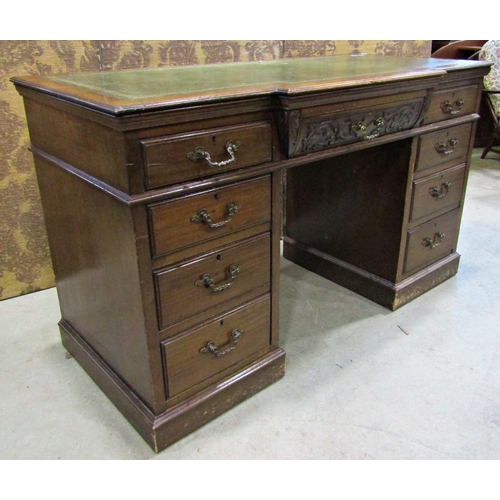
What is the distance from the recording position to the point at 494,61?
362 cm

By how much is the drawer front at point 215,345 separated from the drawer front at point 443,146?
2.88 ft

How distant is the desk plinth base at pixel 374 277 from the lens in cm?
209

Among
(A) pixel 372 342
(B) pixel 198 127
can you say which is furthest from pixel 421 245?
(B) pixel 198 127

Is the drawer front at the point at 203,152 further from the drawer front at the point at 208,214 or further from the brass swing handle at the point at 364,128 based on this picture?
the brass swing handle at the point at 364,128

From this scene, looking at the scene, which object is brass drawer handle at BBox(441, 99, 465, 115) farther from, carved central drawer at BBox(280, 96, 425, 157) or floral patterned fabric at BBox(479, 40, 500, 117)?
floral patterned fabric at BBox(479, 40, 500, 117)

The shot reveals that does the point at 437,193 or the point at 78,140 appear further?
the point at 437,193

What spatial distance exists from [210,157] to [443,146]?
116 centimetres

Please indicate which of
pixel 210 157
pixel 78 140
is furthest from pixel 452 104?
pixel 78 140

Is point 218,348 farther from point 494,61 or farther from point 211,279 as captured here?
point 494,61

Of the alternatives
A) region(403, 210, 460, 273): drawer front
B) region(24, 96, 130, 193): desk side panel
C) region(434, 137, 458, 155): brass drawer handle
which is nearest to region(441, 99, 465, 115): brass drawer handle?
region(434, 137, 458, 155): brass drawer handle

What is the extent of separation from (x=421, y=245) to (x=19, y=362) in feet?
5.27

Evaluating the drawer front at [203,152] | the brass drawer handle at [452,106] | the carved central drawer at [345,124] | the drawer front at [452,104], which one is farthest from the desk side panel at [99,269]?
the brass drawer handle at [452,106]
